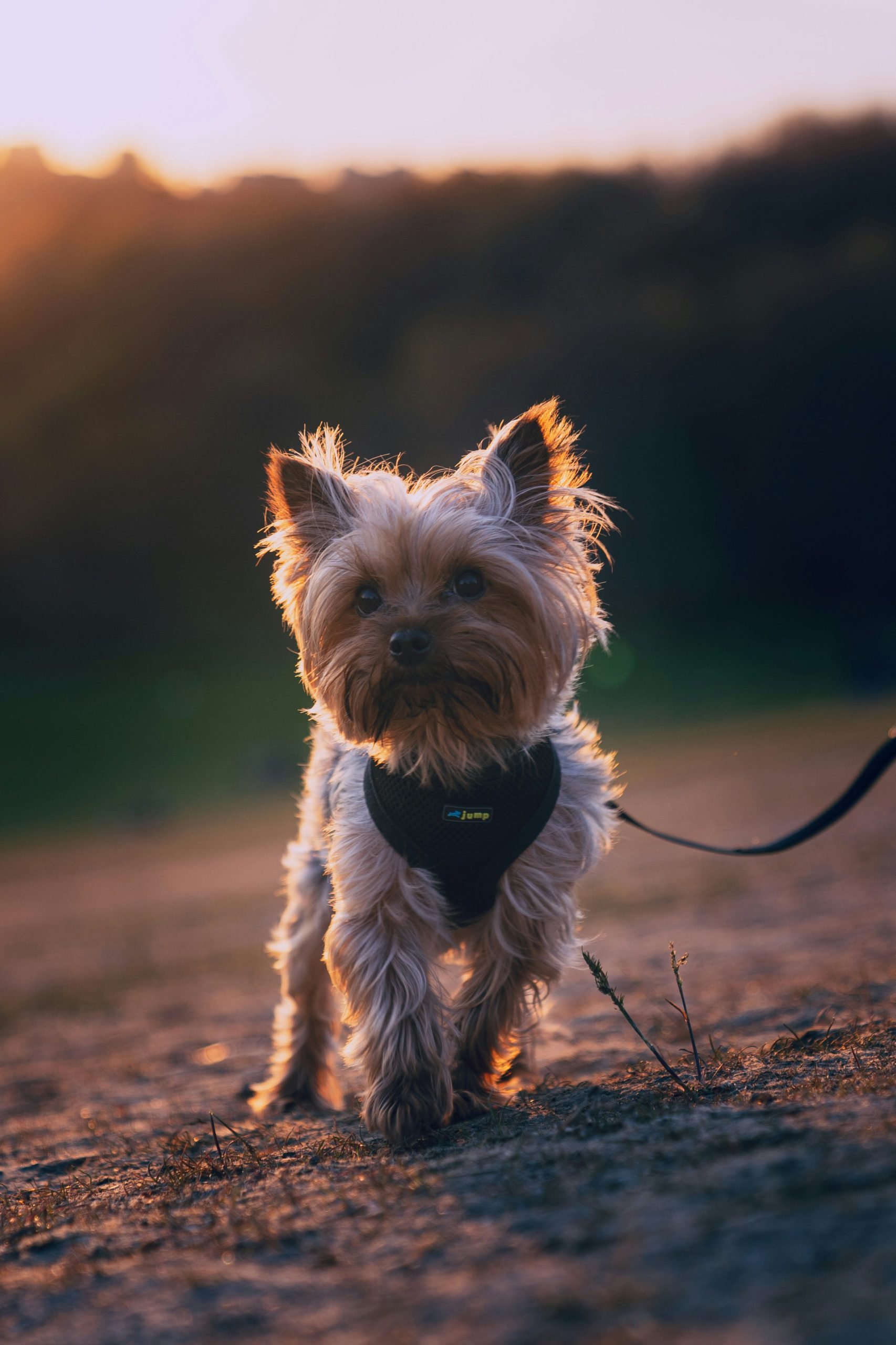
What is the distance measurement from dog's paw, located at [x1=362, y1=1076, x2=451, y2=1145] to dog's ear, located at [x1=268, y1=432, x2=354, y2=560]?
2329 millimetres

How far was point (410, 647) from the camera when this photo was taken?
4.17m

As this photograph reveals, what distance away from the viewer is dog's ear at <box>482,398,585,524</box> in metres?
4.82

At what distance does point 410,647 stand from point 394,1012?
1460 millimetres

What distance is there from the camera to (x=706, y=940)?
898 centimetres

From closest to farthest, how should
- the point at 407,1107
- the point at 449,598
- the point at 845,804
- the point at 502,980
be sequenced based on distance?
1. the point at 407,1107
2. the point at 449,598
3. the point at 502,980
4. the point at 845,804

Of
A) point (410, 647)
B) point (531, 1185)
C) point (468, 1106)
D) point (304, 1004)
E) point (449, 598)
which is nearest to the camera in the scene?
point (531, 1185)

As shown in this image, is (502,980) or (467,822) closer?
(467,822)

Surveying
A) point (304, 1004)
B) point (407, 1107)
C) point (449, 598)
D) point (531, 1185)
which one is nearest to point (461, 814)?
point (449, 598)

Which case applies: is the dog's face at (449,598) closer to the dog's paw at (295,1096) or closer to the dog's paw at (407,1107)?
the dog's paw at (407,1107)

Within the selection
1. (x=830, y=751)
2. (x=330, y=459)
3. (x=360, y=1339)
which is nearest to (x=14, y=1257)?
(x=360, y=1339)

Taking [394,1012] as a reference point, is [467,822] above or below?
above

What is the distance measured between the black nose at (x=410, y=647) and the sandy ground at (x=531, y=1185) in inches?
68.3

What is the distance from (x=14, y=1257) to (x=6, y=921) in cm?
1565

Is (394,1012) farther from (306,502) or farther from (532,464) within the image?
(532,464)
